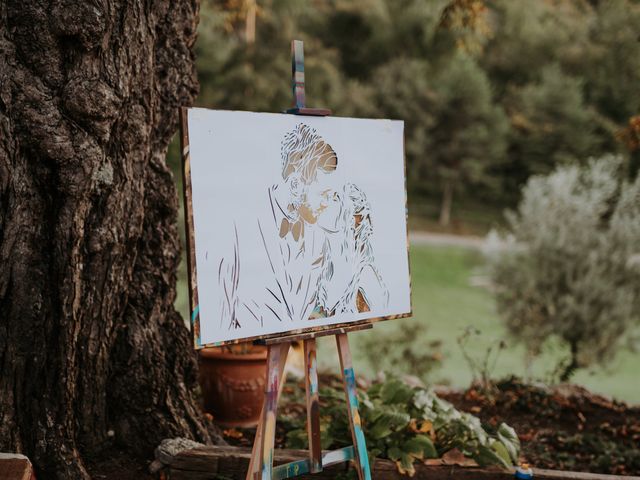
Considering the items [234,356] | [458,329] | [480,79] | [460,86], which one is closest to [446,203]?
[460,86]

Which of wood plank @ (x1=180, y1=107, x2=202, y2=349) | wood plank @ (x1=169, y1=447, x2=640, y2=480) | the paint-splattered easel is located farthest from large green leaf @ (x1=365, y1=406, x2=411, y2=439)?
wood plank @ (x1=180, y1=107, x2=202, y2=349)

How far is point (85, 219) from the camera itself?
2.46 m

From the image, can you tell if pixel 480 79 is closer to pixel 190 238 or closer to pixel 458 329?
pixel 458 329

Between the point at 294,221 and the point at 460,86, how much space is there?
1439cm

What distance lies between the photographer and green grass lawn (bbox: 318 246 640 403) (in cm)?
808

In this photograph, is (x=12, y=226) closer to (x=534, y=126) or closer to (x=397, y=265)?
(x=397, y=265)

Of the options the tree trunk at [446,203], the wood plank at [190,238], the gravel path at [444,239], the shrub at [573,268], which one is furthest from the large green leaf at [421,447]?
the tree trunk at [446,203]

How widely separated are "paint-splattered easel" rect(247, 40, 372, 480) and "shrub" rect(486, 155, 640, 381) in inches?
175

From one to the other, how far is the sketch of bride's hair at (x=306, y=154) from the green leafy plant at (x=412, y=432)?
101cm

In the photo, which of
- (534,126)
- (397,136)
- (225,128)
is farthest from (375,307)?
(534,126)

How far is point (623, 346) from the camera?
21.7 ft

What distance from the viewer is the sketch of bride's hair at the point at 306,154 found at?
7.46 feet

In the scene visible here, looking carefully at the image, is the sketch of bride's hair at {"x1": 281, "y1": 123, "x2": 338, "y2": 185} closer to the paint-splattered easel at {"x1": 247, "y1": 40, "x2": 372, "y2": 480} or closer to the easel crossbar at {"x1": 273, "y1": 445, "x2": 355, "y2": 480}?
the paint-splattered easel at {"x1": 247, "y1": 40, "x2": 372, "y2": 480}

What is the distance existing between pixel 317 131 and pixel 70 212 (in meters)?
0.86
